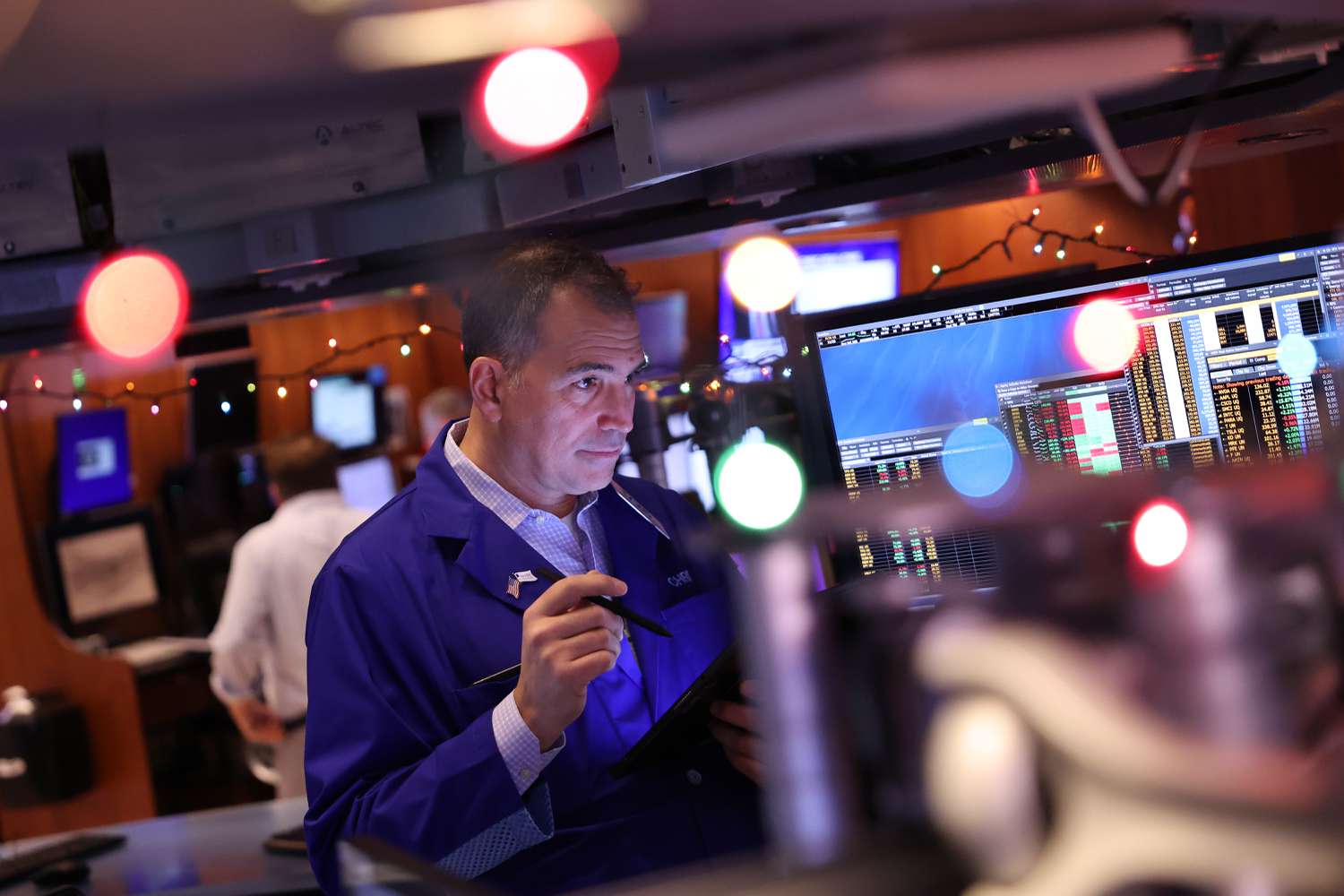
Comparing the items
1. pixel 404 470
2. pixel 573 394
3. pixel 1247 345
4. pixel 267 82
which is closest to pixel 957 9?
pixel 267 82

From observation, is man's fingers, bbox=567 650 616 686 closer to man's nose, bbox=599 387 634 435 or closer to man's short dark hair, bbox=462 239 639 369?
man's nose, bbox=599 387 634 435

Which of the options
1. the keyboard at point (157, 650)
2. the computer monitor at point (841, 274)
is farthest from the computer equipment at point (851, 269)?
the keyboard at point (157, 650)

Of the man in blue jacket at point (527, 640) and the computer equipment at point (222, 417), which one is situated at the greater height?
the computer equipment at point (222, 417)

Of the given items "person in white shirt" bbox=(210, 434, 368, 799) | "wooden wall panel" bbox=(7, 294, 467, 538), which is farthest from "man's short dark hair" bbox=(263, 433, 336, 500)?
"wooden wall panel" bbox=(7, 294, 467, 538)

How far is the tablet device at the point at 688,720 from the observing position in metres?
1.61

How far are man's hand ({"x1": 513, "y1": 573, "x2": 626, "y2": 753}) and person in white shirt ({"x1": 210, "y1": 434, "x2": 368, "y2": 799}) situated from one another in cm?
290

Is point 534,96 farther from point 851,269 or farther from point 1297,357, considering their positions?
point 851,269

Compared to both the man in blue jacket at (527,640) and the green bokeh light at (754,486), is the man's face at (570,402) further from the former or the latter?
the green bokeh light at (754,486)

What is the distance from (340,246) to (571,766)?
127 cm

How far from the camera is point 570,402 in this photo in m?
1.98

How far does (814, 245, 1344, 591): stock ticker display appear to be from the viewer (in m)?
2.07

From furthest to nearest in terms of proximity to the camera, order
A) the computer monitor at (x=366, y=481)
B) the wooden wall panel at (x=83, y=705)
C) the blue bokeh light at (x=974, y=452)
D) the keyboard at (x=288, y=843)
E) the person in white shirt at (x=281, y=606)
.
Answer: the computer monitor at (x=366, y=481), the wooden wall panel at (x=83, y=705), the person in white shirt at (x=281, y=606), the keyboard at (x=288, y=843), the blue bokeh light at (x=974, y=452)

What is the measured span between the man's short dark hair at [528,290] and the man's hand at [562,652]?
511mm

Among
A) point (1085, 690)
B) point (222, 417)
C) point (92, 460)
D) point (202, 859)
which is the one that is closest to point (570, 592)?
point (1085, 690)
